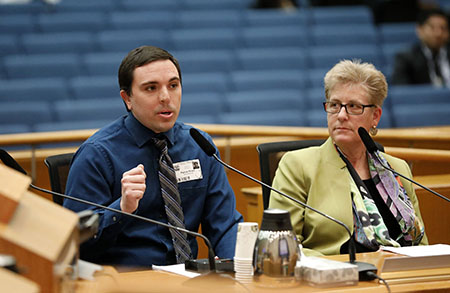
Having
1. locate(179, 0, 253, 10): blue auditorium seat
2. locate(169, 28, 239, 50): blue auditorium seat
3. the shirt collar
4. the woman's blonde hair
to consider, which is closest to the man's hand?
the shirt collar

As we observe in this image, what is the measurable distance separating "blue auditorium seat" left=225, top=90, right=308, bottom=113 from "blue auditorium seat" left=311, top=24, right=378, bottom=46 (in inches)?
36.1

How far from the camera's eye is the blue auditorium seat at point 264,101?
16.4 feet

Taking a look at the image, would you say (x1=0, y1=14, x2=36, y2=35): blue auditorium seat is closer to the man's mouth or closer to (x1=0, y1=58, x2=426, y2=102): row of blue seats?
(x1=0, y1=58, x2=426, y2=102): row of blue seats

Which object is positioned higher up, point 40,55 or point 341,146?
point 40,55

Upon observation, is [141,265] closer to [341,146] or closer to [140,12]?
[341,146]

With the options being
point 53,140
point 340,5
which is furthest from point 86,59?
point 340,5

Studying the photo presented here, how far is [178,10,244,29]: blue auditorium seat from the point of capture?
5.76 m

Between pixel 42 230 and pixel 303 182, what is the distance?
128cm

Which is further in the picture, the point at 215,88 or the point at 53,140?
the point at 215,88

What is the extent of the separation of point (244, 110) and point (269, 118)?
0.73 ft

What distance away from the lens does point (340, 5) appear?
21.5 ft

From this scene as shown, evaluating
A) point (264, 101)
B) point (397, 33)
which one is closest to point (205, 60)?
point (264, 101)


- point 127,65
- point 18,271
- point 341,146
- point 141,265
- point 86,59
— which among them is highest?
point 86,59

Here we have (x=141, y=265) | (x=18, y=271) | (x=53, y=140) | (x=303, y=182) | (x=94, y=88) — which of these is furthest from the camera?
(x=94, y=88)
